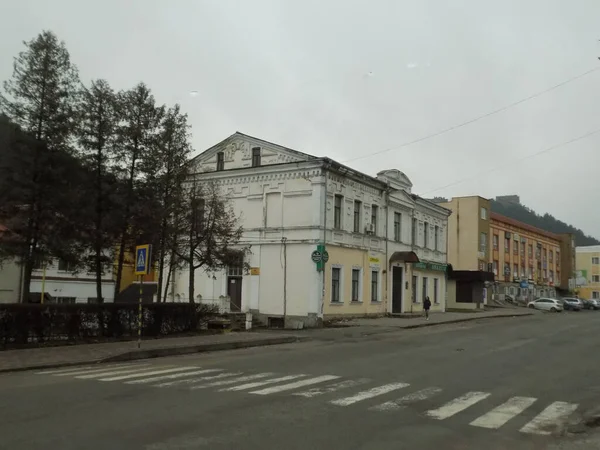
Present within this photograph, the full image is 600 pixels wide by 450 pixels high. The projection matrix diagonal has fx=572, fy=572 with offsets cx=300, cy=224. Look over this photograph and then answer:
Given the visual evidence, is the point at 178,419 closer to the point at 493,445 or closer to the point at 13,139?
the point at 493,445

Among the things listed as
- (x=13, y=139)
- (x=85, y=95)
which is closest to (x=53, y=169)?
(x=13, y=139)

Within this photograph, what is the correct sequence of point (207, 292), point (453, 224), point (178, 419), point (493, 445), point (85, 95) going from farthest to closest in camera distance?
1. point (453, 224)
2. point (207, 292)
3. point (85, 95)
4. point (178, 419)
5. point (493, 445)

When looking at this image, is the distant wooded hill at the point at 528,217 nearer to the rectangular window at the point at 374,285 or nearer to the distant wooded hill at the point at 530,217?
the distant wooded hill at the point at 530,217

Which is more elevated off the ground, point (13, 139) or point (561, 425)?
point (13, 139)


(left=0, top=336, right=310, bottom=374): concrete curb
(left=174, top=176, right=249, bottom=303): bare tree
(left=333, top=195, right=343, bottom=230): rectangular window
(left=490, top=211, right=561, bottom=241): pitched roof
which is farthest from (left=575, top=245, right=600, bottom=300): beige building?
(left=0, top=336, right=310, bottom=374): concrete curb

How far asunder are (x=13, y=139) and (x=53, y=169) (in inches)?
55.6

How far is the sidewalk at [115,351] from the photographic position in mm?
13906

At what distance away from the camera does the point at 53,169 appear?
17.9 metres

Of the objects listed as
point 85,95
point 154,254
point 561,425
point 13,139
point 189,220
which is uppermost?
point 85,95

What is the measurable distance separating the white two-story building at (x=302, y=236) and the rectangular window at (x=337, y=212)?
0.19ft

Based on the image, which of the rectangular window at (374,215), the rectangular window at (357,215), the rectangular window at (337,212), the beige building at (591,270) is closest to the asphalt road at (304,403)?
the rectangular window at (337,212)

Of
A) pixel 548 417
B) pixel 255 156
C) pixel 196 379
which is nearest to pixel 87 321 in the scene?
pixel 196 379

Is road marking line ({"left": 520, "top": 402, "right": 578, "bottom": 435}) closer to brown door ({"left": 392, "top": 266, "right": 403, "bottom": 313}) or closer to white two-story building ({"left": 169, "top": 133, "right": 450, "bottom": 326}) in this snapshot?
white two-story building ({"left": 169, "top": 133, "right": 450, "bottom": 326})

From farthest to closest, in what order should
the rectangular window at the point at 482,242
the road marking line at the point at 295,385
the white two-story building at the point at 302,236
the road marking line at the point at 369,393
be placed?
the rectangular window at the point at 482,242
the white two-story building at the point at 302,236
the road marking line at the point at 295,385
the road marking line at the point at 369,393
